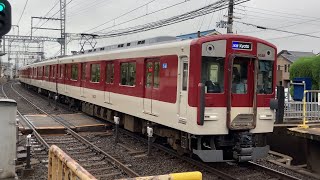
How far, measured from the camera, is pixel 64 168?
5344 mm

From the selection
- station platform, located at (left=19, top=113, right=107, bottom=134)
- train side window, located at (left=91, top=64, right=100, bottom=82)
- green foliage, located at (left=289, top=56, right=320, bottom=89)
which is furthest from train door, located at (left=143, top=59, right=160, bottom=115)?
green foliage, located at (left=289, top=56, right=320, bottom=89)

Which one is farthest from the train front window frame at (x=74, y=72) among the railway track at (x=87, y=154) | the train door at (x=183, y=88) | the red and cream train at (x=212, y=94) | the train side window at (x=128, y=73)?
the train door at (x=183, y=88)

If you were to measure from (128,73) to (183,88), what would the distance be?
12.2ft

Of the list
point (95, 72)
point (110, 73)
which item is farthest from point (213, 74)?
point (95, 72)

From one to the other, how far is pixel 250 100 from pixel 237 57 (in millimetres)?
1034

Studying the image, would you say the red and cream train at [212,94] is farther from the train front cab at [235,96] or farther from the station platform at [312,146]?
the station platform at [312,146]

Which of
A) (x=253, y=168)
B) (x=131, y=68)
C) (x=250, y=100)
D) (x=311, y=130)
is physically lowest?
(x=253, y=168)

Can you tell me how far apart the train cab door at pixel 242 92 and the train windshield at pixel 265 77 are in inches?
9.8

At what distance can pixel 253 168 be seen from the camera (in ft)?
30.2

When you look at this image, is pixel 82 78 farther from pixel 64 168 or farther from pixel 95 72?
pixel 64 168

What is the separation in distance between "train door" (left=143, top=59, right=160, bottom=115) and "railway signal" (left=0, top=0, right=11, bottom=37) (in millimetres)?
4341

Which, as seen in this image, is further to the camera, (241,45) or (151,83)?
(151,83)

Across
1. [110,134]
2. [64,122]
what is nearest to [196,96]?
[110,134]

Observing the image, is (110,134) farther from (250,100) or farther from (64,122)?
(250,100)
